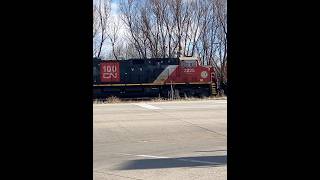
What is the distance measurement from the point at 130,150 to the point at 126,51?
4523 cm

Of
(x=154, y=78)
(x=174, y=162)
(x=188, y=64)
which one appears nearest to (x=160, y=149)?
(x=174, y=162)

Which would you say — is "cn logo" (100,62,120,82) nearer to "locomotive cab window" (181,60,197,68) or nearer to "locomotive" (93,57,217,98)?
"locomotive" (93,57,217,98)

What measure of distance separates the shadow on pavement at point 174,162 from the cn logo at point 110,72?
25005mm

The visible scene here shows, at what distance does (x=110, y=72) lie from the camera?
108 ft

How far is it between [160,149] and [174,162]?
5.65 feet

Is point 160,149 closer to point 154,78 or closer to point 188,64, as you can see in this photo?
point 154,78

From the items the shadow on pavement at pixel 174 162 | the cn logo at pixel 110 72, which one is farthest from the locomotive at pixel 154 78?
the shadow on pavement at pixel 174 162

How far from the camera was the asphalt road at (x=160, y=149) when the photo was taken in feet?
22.4

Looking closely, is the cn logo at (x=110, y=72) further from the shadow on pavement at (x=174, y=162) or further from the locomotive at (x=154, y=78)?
the shadow on pavement at (x=174, y=162)
